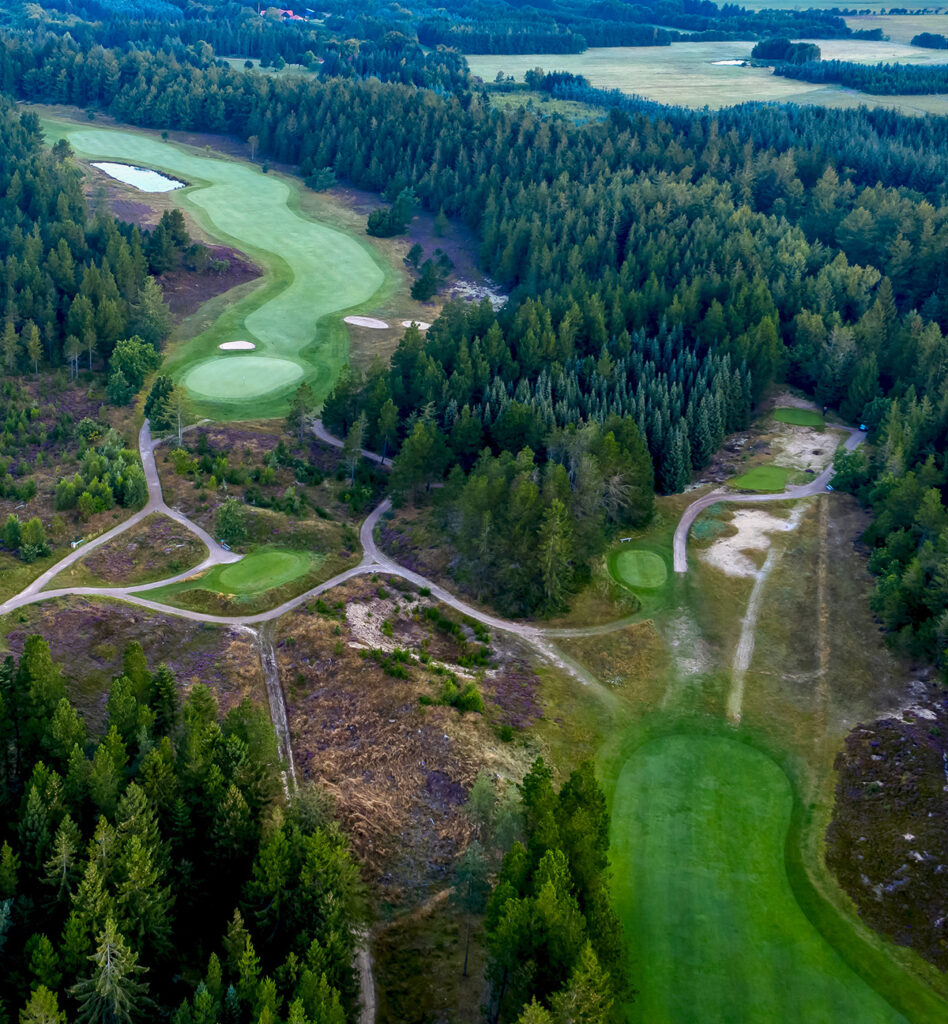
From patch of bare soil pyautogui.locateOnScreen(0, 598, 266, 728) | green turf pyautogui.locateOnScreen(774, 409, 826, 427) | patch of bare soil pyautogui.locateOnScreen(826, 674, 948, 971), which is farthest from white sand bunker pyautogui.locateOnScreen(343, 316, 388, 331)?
patch of bare soil pyautogui.locateOnScreen(826, 674, 948, 971)

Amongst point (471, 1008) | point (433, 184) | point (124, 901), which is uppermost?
point (433, 184)

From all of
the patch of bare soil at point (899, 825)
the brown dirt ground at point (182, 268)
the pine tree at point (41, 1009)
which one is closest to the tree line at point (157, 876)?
the pine tree at point (41, 1009)

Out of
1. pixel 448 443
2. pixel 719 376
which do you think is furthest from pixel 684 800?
pixel 719 376

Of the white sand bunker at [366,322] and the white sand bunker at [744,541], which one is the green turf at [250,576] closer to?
the white sand bunker at [744,541]

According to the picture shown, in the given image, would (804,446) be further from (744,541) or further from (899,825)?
(899,825)

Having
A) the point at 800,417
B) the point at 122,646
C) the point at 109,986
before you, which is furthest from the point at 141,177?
the point at 109,986

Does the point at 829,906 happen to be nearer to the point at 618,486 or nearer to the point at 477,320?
the point at 618,486
